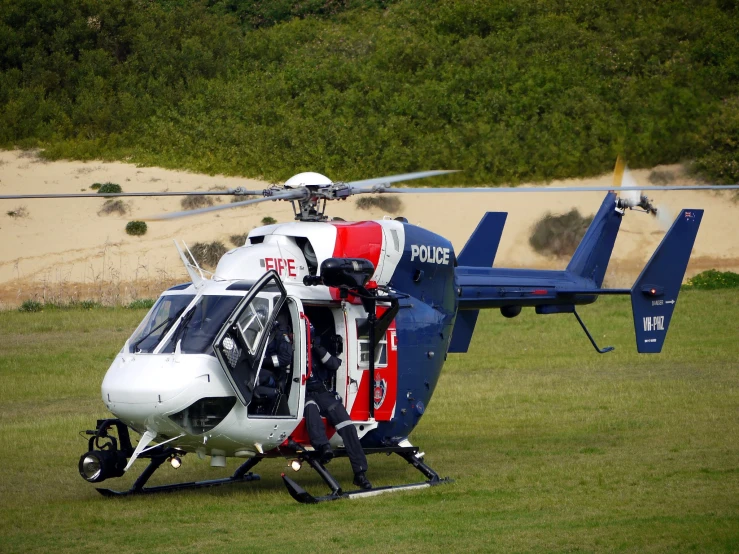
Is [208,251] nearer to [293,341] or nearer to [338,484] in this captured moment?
[338,484]

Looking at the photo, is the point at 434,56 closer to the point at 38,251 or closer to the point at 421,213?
the point at 421,213

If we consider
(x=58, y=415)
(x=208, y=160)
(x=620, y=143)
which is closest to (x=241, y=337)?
(x=58, y=415)

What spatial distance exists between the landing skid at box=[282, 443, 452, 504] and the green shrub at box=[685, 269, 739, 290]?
19752mm

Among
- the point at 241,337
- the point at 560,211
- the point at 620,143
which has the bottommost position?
the point at 560,211

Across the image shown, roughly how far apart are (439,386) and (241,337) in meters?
9.11

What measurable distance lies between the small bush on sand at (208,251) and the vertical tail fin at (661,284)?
1830 centimetres

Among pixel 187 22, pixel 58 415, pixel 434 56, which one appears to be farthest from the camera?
pixel 187 22

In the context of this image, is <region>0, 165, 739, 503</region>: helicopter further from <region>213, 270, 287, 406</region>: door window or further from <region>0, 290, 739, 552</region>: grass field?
<region>0, 290, 739, 552</region>: grass field

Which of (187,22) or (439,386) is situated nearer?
(439,386)

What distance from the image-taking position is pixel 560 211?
32.5 metres

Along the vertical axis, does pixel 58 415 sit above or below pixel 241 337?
below

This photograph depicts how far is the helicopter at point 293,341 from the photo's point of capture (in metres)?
10.4

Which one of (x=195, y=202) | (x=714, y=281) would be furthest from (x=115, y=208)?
(x=714, y=281)

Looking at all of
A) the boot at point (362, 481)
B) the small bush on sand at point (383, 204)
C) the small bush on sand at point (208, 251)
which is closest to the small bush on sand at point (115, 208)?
the small bush on sand at point (208, 251)
